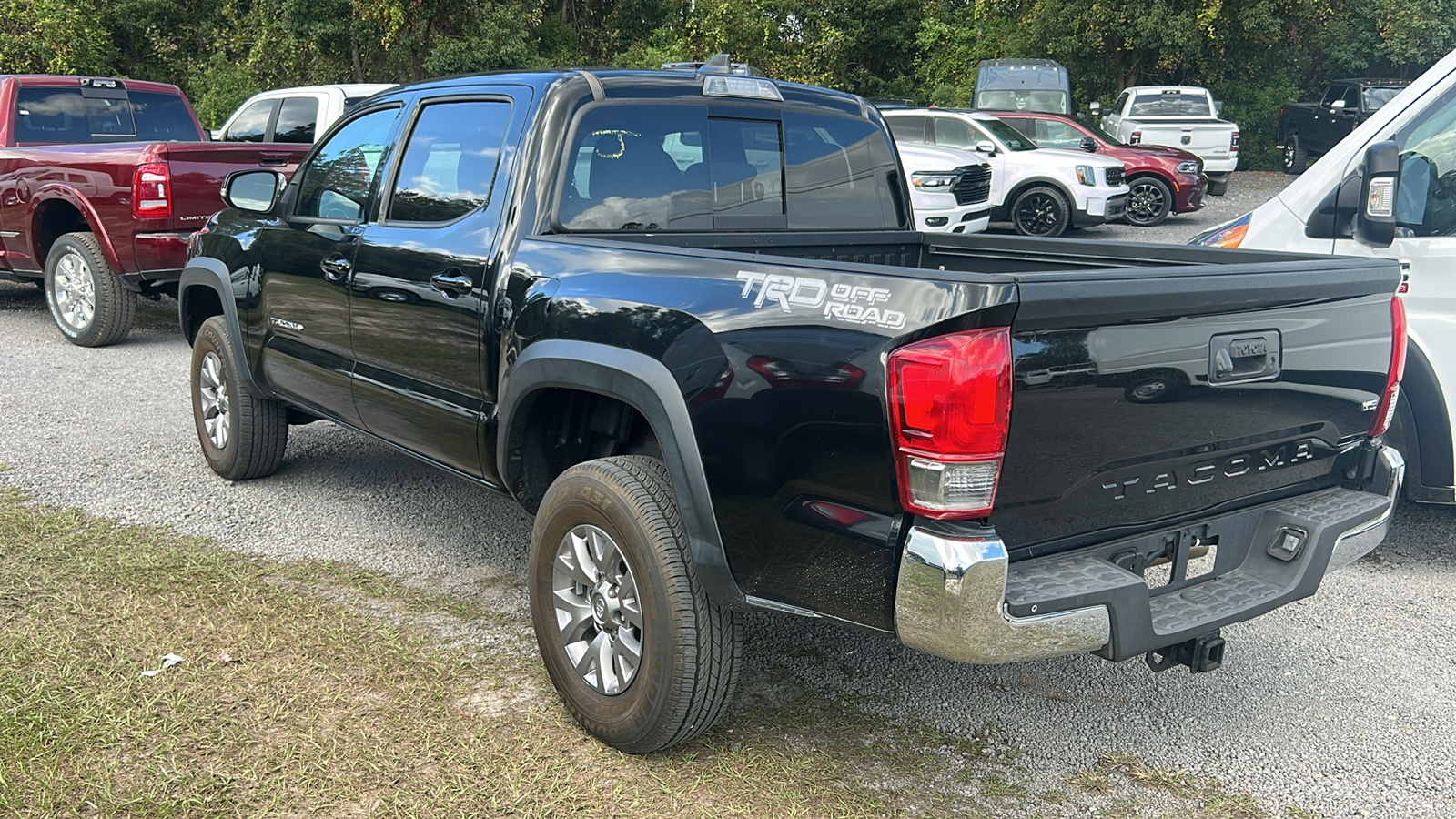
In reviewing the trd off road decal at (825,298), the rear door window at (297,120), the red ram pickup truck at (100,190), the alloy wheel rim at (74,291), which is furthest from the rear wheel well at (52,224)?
the trd off road decal at (825,298)

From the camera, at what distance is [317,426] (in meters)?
6.63

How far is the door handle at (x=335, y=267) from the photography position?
14.0ft

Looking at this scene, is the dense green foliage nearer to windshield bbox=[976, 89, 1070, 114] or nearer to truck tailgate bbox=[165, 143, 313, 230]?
windshield bbox=[976, 89, 1070, 114]

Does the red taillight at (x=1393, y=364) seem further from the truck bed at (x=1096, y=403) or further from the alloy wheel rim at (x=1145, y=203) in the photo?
the alloy wheel rim at (x=1145, y=203)

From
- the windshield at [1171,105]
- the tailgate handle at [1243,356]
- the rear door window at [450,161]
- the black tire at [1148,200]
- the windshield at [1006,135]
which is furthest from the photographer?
the windshield at [1171,105]

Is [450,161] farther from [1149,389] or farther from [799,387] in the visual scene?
[1149,389]

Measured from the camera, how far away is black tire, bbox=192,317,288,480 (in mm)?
5230

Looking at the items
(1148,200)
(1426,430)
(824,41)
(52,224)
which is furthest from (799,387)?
(824,41)

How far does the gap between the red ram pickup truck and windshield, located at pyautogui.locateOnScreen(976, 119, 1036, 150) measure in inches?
375

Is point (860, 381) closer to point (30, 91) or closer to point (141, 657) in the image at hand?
point (141, 657)

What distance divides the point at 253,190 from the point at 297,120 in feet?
21.1

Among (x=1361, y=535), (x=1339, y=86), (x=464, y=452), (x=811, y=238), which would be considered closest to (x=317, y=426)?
(x=464, y=452)

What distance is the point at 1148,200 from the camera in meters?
16.1

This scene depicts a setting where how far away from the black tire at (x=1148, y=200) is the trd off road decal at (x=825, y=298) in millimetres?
14251
